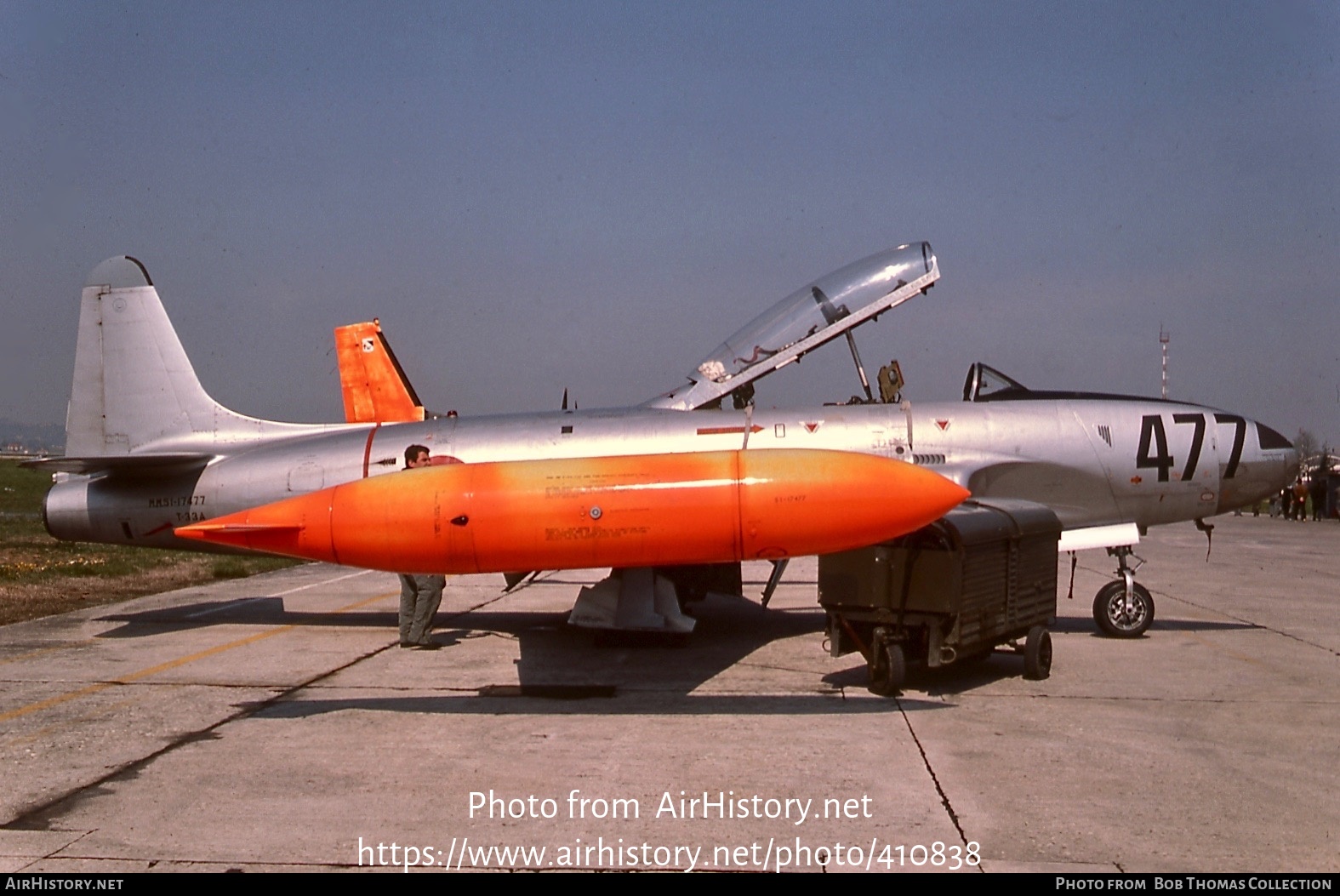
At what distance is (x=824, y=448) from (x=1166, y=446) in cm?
397

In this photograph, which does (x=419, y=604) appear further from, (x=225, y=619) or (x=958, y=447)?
(x=958, y=447)

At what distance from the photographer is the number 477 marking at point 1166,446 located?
11781 millimetres

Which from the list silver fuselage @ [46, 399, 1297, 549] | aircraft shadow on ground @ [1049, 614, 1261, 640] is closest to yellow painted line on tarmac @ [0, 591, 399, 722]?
silver fuselage @ [46, 399, 1297, 549]

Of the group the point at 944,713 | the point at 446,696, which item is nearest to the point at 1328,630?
the point at 944,713

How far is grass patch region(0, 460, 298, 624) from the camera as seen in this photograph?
14945mm

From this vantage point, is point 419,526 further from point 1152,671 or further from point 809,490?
point 1152,671

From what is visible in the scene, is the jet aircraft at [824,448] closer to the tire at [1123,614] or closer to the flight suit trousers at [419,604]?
the tire at [1123,614]

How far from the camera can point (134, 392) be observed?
13258mm

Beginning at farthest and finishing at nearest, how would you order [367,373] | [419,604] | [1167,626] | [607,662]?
[367,373]
[1167,626]
[419,604]
[607,662]

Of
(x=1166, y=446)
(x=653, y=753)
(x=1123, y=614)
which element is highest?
(x=1166, y=446)

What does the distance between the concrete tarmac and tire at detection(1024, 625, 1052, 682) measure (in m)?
0.18

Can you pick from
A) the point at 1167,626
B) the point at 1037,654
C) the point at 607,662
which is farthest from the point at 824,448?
the point at 1167,626

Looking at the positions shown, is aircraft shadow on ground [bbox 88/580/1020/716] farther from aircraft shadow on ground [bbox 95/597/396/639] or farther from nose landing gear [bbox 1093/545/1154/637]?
nose landing gear [bbox 1093/545/1154/637]

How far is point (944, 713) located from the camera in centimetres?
807
